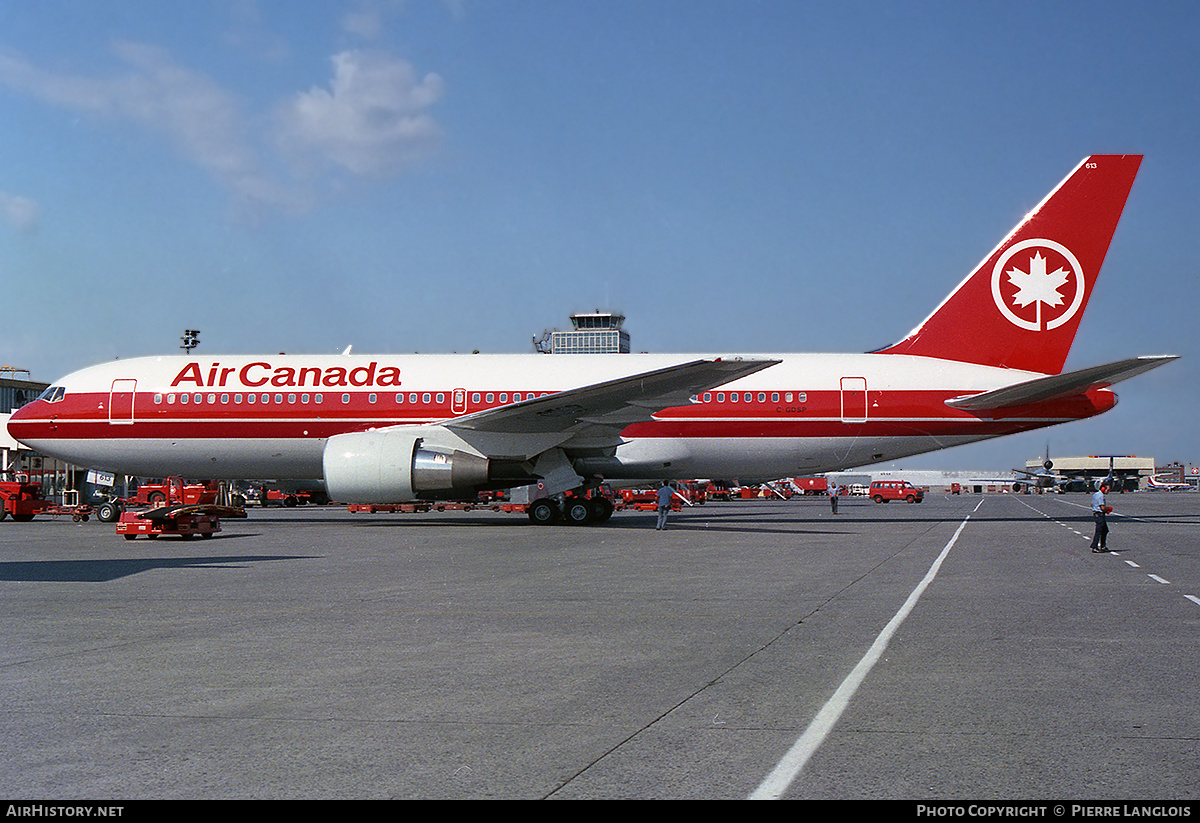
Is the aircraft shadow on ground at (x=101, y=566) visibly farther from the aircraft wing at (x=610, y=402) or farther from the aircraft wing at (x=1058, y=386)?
the aircraft wing at (x=1058, y=386)

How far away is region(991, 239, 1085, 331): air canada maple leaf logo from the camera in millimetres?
28109

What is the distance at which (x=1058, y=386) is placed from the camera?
83.0ft

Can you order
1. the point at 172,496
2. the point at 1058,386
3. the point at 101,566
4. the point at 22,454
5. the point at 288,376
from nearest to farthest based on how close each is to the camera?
the point at 101,566, the point at 1058,386, the point at 288,376, the point at 172,496, the point at 22,454

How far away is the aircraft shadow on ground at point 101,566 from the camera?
1376 centimetres

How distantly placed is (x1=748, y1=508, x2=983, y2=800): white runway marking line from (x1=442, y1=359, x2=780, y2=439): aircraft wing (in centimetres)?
1331

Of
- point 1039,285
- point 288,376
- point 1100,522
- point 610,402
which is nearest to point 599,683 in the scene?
point 1100,522

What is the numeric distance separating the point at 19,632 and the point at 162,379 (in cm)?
2119

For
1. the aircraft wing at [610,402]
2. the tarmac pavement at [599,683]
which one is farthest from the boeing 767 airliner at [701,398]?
the tarmac pavement at [599,683]

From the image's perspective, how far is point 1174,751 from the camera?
504cm

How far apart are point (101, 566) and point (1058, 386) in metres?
21.5

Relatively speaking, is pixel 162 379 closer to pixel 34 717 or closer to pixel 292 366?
pixel 292 366

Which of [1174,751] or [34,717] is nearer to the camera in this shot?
[1174,751]

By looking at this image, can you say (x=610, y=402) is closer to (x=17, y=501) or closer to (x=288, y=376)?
(x=288, y=376)
